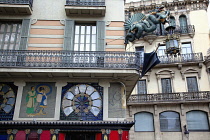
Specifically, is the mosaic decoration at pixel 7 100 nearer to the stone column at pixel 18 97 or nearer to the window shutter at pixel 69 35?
the stone column at pixel 18 97

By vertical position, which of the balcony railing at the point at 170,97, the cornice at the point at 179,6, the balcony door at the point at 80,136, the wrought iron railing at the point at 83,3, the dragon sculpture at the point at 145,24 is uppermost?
the cornice at the point at 179,6

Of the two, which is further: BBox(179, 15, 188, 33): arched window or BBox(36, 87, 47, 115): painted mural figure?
BBox(179, 15, 188, 33): arched window

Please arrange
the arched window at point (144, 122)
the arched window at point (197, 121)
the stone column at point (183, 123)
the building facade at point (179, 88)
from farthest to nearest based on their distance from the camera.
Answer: the arched window at point (144, 122), the building facade at point (179, 88), the arched window at point (197, 121), the stone column at point (183, 123)

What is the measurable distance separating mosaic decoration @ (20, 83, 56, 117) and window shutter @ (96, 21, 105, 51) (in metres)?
3.13

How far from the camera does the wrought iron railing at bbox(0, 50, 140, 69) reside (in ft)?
35.7

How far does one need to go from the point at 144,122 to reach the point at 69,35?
51.7ft

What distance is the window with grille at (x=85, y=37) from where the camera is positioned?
1226 cm

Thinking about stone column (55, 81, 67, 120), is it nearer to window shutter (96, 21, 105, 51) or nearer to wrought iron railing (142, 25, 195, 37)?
window shutter (96, 21, 105, 51)

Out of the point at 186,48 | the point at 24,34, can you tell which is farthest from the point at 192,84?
the point at 24,34

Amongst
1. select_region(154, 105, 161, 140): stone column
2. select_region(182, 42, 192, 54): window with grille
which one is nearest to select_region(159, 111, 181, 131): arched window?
select_region(154, 105, 161, 140): stone column

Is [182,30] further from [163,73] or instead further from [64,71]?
[64,71]

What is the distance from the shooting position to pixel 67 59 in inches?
439

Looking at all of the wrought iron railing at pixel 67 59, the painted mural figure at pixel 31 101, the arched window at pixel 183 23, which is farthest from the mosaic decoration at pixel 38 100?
the arched window at pixel 183 23

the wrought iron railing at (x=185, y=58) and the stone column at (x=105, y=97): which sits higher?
the wrought iron railing at (x=185, y=58)
